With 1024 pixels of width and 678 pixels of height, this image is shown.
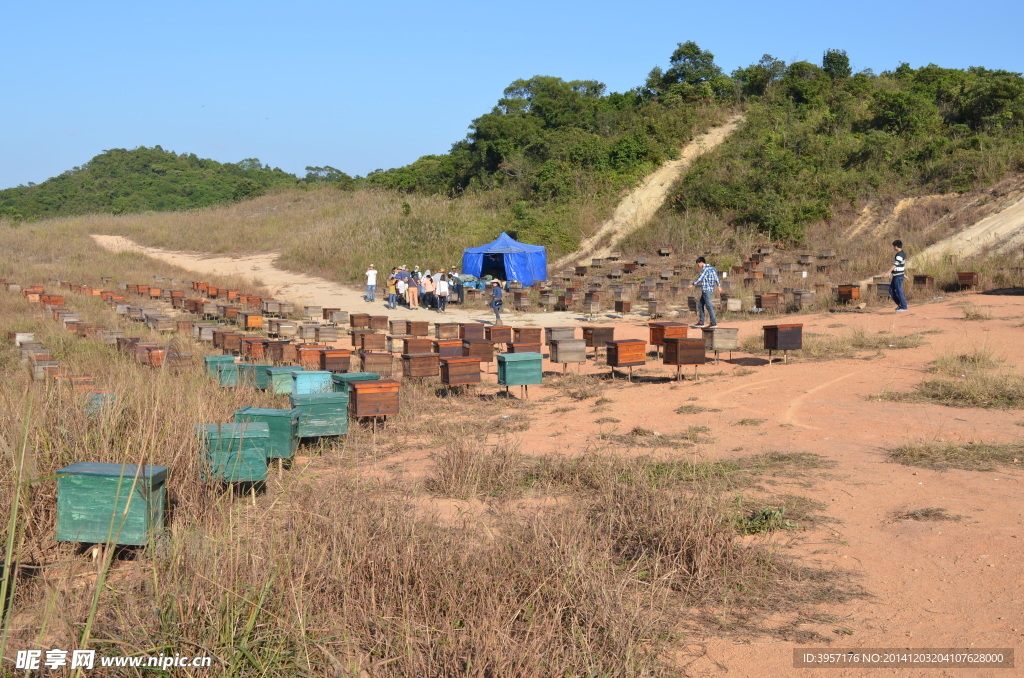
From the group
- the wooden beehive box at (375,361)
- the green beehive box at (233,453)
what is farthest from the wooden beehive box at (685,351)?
the green beehive box at (233,453)

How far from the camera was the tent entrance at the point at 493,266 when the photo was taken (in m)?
30.8

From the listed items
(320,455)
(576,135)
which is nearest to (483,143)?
(576,135)

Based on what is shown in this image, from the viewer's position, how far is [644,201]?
120ft

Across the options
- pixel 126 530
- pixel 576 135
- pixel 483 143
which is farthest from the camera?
pixel 483 143

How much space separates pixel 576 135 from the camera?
42.0m

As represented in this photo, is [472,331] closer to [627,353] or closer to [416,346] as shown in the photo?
[416,346]

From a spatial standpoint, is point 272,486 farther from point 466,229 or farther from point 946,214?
point 466,229

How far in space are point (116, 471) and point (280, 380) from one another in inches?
208

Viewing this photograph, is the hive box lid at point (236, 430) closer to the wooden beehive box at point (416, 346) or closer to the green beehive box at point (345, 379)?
the green beehive box at point (345, 379)

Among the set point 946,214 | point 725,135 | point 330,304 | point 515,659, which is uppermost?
point 725,135

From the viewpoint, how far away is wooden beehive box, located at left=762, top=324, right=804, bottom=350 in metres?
13.4

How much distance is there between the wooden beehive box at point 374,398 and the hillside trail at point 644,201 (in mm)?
23907

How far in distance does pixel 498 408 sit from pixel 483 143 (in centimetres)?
3563

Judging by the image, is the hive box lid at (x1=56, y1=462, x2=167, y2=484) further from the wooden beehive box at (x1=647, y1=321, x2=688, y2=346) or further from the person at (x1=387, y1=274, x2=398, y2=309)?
the person at (x1=387, y1=274, x2=398, y2=309)
